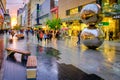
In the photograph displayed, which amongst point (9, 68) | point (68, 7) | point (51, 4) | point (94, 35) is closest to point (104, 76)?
point (9, 68)

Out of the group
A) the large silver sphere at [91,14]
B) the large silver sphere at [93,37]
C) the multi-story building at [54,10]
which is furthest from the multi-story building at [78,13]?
the multi-story building at [54,10]

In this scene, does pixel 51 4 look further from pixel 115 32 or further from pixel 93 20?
pixel 93 20

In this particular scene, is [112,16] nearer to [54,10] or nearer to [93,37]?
[93,37]

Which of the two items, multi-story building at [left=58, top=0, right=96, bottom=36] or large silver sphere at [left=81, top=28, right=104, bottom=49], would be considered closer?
large silver sphere at [left=81, top=28, right=104, bottom=49]

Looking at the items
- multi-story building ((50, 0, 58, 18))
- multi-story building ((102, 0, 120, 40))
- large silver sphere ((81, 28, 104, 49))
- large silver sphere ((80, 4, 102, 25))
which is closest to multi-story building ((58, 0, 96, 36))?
multi-story building ((102, 0, 120, 40))

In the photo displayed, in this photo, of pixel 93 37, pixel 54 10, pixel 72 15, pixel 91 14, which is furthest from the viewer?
pixel 54 10

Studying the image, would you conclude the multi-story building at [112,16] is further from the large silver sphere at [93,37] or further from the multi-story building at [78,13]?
the large silver sphere at [93,37]

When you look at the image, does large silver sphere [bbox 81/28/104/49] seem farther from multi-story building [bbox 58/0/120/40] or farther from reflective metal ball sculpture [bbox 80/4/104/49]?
multi-story building [bbox 58/0/120/40]

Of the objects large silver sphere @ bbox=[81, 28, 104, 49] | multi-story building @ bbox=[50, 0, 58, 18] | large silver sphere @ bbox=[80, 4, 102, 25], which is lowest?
large silver sphere @ bbox=[81, 28, 104, 49]

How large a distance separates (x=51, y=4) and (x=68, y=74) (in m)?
97.4

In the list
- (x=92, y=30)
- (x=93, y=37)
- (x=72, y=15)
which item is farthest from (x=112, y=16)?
(x=72, y=15)

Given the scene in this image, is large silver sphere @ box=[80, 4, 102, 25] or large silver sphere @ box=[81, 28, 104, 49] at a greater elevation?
large silver sphere @ box=[80, 4, 102, 25]

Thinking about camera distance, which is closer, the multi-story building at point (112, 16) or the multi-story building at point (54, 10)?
the multi-story building at point (112, 16)

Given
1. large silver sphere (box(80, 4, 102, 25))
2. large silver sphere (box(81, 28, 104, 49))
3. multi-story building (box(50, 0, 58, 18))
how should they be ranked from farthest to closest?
multi-story building (box(50, 0, 58, 18)) < large silver sphere (box(80, 4, 102, 25)) < large silver sphere (box(81, 28, 104, 49))
